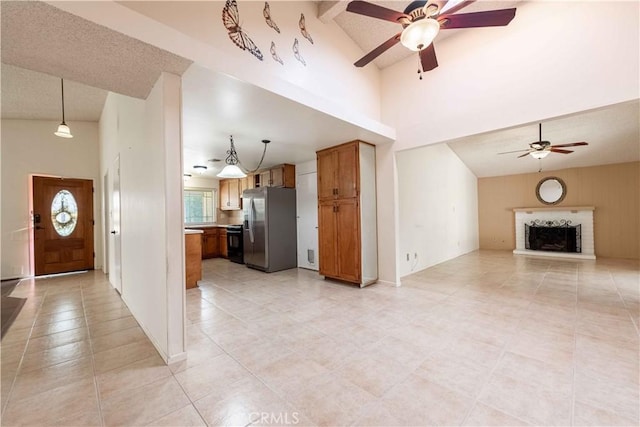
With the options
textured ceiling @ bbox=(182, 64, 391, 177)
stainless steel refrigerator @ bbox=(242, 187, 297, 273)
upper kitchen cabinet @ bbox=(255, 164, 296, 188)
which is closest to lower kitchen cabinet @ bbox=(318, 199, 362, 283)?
textured ceiling @ bbox=(182, 64, 391, 177)

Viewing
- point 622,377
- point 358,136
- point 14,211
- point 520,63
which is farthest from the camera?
point 14,211

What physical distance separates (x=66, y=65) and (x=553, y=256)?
30.3 ft

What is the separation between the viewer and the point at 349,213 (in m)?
3.98

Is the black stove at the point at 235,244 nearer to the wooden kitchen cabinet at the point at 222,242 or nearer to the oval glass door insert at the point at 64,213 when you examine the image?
the wooden kitchen cabinet at the point at 222,242

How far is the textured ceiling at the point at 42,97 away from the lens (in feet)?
11.5

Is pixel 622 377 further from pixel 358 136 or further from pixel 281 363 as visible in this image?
pixel 358 136

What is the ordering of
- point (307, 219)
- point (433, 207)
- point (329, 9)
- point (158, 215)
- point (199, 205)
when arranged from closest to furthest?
1. point (158, 215)
2. point (329, 9)
3. point (307, 219)
4. point (433, 207)
5. point (199, 205)

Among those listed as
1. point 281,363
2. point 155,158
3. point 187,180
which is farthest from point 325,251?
point 187,180

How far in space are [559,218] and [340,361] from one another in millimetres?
8008

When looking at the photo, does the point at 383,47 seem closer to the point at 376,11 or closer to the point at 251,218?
the point at 376,11

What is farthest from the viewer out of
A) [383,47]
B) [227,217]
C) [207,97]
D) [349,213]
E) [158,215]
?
[227,217]

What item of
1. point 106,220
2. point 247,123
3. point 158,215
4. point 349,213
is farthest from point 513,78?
point 106,220

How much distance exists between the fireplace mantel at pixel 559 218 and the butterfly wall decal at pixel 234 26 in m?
8.01

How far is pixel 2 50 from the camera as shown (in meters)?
1.61
